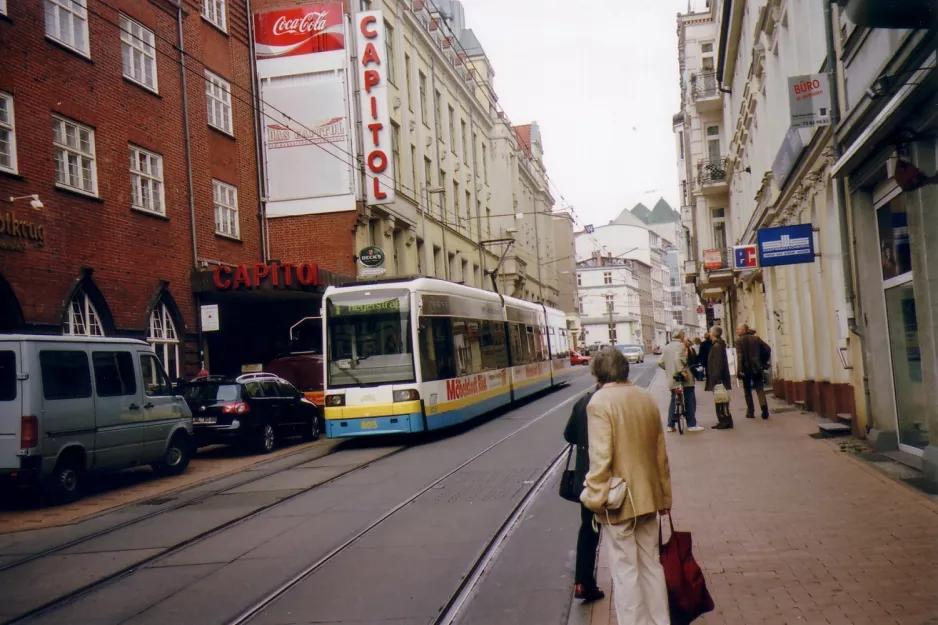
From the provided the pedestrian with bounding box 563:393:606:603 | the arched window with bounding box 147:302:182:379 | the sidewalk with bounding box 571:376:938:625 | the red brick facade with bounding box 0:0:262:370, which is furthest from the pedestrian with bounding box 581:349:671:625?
the arched window with bounding box 147:302:182:379

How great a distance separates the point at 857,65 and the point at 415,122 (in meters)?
29.2

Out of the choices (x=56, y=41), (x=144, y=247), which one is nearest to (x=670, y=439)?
(x=144, y=247)

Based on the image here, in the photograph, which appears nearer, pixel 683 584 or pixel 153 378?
pixel 683 584

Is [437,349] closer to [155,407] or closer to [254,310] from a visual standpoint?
[155,407]

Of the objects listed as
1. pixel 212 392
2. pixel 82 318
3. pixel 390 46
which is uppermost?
pixel 390 46

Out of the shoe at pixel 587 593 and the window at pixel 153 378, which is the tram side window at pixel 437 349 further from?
the shoe at pixel 587 593

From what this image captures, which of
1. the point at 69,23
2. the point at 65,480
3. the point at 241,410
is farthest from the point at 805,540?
the point at 69,23

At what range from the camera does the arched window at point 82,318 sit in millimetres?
18828

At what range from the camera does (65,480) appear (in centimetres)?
1279

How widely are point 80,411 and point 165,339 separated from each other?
965 cm

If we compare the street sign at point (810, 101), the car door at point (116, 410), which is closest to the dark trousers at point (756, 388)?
the street sign at point (810, 101)

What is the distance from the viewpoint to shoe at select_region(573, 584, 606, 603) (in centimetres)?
640

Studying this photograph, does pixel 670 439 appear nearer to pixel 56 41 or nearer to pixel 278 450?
pixel 278 450

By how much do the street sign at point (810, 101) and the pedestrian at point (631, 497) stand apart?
9224 millimetres
